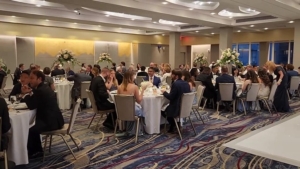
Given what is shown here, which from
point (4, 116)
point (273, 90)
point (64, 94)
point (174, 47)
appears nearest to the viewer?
point (4, 116)

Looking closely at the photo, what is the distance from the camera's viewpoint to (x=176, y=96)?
17.4 ft

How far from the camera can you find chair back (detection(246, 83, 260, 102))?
7.48 m

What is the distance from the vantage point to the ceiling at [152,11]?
341 inches

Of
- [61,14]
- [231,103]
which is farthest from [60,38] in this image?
[231,103]

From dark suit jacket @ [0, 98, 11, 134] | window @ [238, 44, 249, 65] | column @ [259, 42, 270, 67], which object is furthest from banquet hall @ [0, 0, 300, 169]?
window @ [238, 44, 249, 65]

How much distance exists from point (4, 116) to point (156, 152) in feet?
7.71

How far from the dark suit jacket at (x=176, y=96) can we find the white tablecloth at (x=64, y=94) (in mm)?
3941

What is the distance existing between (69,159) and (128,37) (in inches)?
589

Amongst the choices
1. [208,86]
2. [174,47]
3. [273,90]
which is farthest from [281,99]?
[174,47]

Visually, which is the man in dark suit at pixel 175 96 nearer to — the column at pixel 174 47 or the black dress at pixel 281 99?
the black dress at pixel 281 99

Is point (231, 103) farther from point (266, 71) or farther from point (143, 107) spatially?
point (143, 107)

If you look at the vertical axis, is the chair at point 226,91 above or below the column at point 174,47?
below

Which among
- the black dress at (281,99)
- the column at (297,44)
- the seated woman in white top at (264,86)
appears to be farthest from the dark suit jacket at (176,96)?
the column at (297,44)

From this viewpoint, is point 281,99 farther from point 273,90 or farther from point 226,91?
point 226,91
